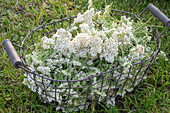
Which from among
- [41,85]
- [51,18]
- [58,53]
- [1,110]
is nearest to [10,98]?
[1,110]

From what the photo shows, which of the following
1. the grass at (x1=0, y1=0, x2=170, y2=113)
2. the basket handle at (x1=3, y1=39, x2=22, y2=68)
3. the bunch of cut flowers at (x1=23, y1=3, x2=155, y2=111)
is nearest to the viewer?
the basket handle at (x1=3, y1=39, x2=22, y2=68)

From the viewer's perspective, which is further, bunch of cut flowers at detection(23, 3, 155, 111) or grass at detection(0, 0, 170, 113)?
grass at detection(0, 0, 170, 113)

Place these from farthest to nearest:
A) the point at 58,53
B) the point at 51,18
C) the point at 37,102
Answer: the point at 51,18 → the point at 37,102 → the point at 58,53

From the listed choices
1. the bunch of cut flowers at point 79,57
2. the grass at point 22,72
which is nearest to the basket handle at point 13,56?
the bunch of cut flowers at point 79,57

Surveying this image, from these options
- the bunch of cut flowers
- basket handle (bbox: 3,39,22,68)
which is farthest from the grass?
basket handle (bbox: 3,39,22,68)

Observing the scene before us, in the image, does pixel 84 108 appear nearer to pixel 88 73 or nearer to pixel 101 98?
pixel 101 98

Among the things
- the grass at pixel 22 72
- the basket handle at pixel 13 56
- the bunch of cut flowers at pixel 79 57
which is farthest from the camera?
the grass at pixel 22 72

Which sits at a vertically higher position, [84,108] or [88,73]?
[88,73]

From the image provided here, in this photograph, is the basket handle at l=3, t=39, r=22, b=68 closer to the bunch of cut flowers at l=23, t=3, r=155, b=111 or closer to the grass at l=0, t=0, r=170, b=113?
the bunch of cut flowers at l=23, t=3, r=155, b=111

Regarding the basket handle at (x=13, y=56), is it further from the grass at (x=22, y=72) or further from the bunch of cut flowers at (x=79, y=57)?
the grass at (x=22, y=72)
